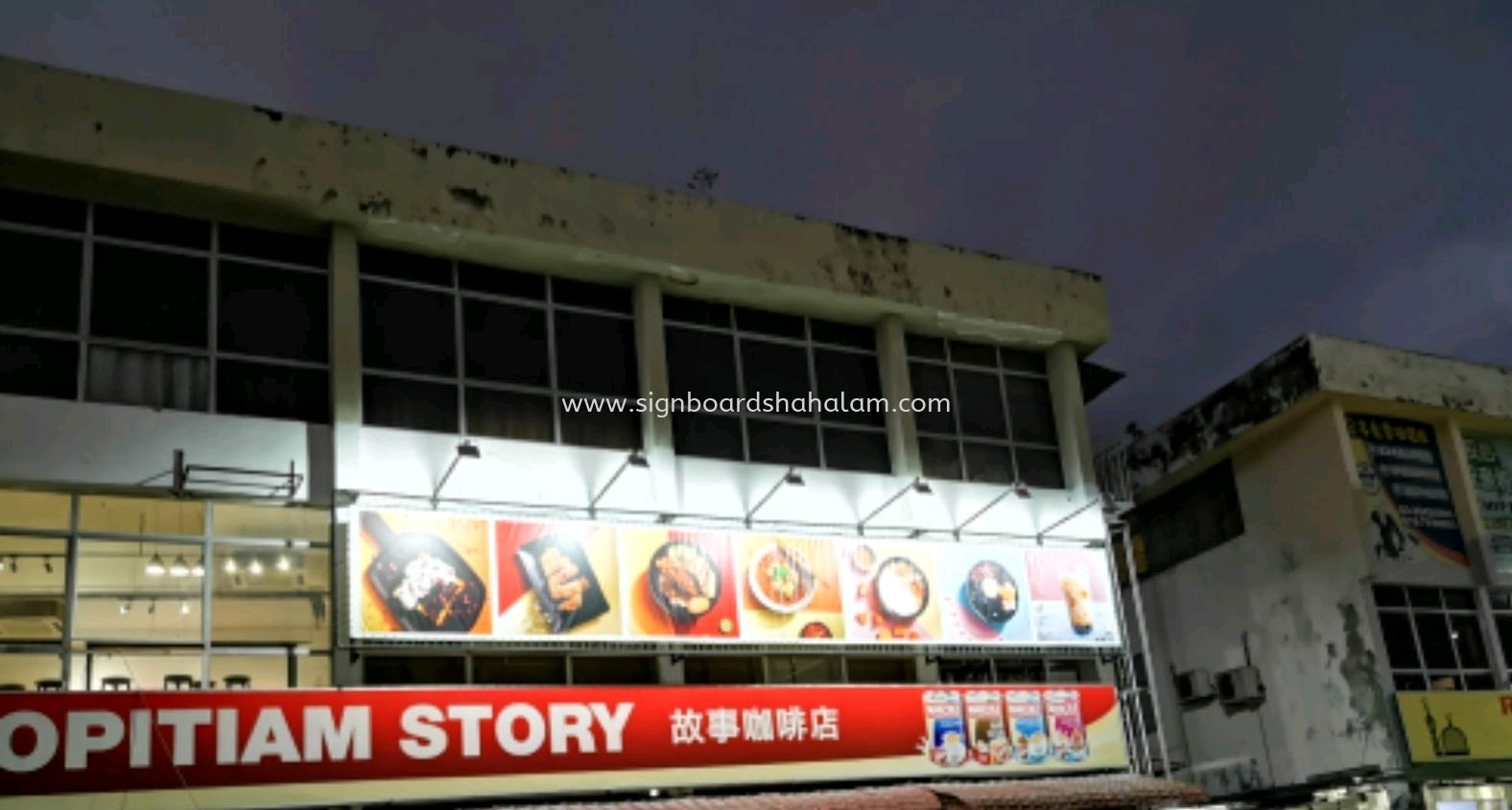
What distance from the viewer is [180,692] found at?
11.0m

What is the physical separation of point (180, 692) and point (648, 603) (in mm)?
4408

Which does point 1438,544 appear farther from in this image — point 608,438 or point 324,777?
point 324,777

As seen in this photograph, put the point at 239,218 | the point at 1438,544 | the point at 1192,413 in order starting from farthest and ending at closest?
the point at 1192,413 → the point at 1438,544 → the point at 239,218

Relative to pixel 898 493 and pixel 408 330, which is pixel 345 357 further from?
pixel 898 493

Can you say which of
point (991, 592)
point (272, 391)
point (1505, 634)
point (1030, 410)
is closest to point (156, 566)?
point (272, 391)

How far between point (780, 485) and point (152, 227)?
21.9ft

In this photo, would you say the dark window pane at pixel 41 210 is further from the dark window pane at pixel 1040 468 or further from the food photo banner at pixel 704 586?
the dark window pane at pixel 1040 468

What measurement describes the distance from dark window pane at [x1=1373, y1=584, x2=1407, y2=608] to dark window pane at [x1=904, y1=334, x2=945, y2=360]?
667 centimetres

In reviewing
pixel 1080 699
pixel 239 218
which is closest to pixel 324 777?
pixel 239 218

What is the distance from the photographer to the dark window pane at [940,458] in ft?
55.1

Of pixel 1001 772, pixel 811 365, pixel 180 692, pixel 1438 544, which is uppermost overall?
pixel 811 365

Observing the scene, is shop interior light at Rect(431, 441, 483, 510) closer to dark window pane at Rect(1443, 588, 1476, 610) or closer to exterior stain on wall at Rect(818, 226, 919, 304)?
exterior stain on wall at Rect(818, 226, 919, 304)

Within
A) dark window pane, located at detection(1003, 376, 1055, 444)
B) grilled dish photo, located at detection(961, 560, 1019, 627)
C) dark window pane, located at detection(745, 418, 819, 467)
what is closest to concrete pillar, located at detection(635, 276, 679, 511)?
dark window pane, located at detection(745, 418, 819, 467)

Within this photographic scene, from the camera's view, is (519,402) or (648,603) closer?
(648,603)
